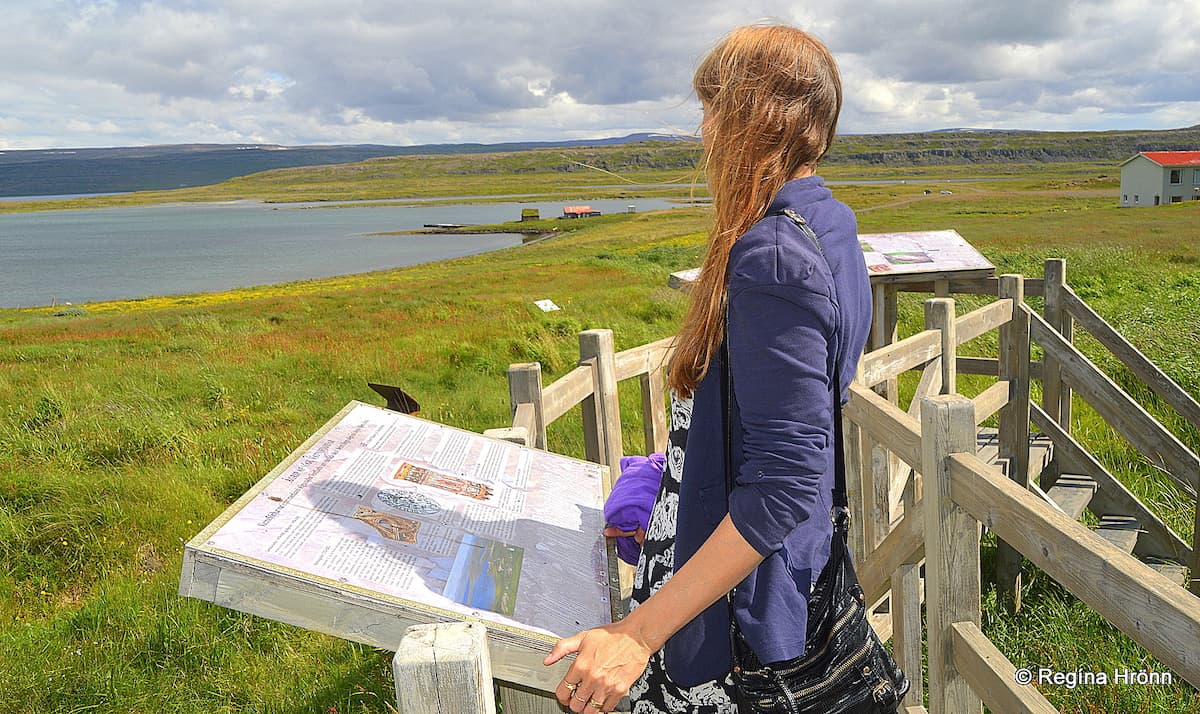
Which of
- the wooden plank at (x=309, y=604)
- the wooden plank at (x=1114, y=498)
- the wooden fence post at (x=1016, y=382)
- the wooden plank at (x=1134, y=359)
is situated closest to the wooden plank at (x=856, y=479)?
the wooden plank at (x=309, y=604)

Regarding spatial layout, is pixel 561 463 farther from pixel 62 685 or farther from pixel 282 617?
pixel 62 685

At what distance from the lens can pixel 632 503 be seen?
2385 mm

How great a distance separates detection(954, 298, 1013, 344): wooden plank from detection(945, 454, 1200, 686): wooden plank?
317 centimetres

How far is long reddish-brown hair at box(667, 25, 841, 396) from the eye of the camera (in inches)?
65.4

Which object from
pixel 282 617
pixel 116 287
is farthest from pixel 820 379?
pixel 116 287

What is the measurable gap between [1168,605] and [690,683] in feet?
3.04

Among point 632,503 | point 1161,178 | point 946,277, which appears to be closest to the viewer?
point 632,503

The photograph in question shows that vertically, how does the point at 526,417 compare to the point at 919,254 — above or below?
below

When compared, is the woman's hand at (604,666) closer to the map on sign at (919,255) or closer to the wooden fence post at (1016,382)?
the wooden fence post at (1016,382)

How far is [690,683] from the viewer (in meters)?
1.81

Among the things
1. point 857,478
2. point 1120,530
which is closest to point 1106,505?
point 1120,530

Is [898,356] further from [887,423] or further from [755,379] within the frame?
[755,379]

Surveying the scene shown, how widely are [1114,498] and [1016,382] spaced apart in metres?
1.35

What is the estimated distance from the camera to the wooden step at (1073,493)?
633 centimetres
